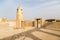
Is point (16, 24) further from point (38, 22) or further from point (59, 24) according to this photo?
point (59, 24)

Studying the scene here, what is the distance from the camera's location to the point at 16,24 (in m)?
27.0

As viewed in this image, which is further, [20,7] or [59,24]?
[20,7]

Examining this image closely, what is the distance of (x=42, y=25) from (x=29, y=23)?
422 centimetres

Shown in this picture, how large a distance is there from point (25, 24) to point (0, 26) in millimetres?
13377

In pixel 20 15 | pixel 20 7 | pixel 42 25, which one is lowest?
pixel 42 25

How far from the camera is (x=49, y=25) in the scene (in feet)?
84.9

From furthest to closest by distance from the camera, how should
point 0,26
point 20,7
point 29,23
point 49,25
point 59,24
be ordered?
point 29,23 → point 20,7 → point 49,25 → point 59,24 → point 0,26

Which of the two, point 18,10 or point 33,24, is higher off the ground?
point 18,10

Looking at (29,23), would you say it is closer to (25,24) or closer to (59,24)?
(25,24)

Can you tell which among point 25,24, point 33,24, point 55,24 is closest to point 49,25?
point 55,24

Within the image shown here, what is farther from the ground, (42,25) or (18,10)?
(18,10)

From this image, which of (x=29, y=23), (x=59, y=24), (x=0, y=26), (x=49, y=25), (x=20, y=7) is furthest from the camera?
(x=29, y=23)

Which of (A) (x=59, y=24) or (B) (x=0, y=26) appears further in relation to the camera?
(A) (x=59, y=24)

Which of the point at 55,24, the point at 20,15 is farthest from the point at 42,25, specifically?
the point at 20,15
